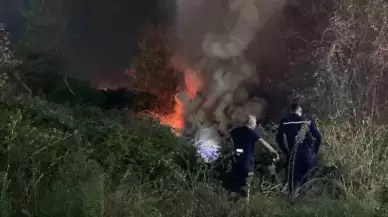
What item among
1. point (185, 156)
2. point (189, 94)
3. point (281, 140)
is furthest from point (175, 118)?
point (281, 140)

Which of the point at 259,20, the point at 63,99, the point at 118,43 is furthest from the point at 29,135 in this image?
the point at 118,43

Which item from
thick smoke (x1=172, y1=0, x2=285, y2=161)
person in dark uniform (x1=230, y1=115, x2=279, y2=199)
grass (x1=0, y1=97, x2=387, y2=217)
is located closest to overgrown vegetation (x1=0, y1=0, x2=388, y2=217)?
grass (x1=0, y1=97, x2=387, y2=217)

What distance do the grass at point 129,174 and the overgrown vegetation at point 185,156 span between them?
12 millimetres

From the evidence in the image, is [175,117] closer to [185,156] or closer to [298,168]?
[185,156]

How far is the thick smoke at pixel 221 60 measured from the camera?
9.10 m

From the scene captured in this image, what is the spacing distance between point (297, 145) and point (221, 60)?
3.35 metres

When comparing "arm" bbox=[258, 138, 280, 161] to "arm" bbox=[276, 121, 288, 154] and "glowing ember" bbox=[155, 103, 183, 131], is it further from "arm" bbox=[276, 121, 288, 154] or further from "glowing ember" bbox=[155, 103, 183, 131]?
"glowing ember" bbox=[155, 103, 183, 131]

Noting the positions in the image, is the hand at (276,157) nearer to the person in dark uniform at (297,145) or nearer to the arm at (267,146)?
the arm at (267,146)

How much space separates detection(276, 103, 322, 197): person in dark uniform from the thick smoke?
230cm

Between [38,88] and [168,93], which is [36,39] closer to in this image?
[38,88]

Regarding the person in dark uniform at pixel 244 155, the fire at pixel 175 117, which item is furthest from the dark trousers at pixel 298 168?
the fire at pixel 175 117

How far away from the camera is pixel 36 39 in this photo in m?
11.1

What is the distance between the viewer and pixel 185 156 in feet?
22.4

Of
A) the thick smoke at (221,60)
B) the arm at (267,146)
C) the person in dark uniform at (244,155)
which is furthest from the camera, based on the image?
the thick smoke at (221,60)
